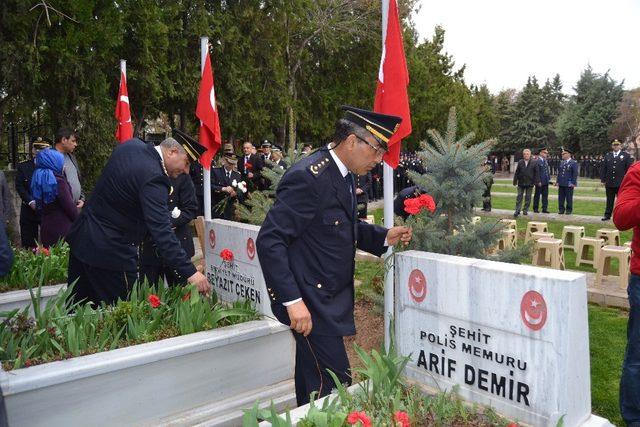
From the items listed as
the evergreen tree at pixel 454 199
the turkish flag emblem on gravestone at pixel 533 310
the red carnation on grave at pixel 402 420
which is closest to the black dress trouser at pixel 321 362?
the red carnation on grave at pixel 402 420

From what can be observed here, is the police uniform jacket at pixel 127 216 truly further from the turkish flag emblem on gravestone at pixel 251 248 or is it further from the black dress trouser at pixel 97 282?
the turkish flag emblem on gravestone at pixel 251 248

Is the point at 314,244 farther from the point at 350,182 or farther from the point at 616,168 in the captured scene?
the point at 616,168

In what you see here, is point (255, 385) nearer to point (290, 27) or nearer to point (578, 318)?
point (578, 318)

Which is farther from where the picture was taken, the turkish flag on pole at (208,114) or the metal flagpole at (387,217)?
the turkish flag on pole at (208,114)

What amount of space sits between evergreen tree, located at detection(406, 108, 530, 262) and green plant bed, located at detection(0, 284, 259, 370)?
154 centimetres

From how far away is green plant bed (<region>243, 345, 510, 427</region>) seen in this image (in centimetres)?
249

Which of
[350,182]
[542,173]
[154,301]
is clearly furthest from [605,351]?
[542,173]

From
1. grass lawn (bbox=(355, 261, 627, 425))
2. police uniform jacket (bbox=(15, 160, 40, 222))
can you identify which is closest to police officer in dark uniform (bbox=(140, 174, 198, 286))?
grass lawn (bbox=(355, 261, 627, 425))

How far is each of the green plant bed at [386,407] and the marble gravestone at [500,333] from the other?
0.14 m

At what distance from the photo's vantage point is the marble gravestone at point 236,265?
4.56 meters

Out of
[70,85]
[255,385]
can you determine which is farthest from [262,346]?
[70,85]

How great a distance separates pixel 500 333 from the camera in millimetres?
2713

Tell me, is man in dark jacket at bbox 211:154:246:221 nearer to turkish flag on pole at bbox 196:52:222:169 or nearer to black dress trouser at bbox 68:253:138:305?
turkish flag on pole at bbox 196:52:222:169

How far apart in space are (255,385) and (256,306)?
0.64m
